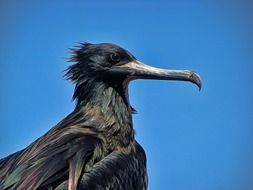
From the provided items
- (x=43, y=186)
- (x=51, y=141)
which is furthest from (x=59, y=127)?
(x=43, y=186)

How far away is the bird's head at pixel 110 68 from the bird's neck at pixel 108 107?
1.4 inches

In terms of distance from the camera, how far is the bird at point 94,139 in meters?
7.04

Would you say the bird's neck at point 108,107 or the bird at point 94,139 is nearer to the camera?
the bird at point 94,139

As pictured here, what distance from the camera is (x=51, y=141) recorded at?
7.31 m

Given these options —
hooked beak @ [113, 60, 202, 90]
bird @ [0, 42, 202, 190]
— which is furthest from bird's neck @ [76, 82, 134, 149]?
hooked beak @ [113, 60, 202, 90]

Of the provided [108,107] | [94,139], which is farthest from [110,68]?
[94,139]

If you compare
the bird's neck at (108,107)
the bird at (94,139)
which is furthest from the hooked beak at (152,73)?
the bird's neck at (108,107)

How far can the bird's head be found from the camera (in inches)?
304

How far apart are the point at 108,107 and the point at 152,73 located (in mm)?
430

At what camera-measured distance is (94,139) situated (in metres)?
7.37

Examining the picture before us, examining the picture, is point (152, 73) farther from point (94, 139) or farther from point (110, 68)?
point (94, 139)

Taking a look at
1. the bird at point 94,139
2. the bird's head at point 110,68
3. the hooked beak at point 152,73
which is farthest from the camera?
the bird's head at point 110,68

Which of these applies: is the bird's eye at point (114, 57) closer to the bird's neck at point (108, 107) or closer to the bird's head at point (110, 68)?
the bird's head at point (110, 68)

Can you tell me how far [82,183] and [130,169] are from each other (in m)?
0.46
